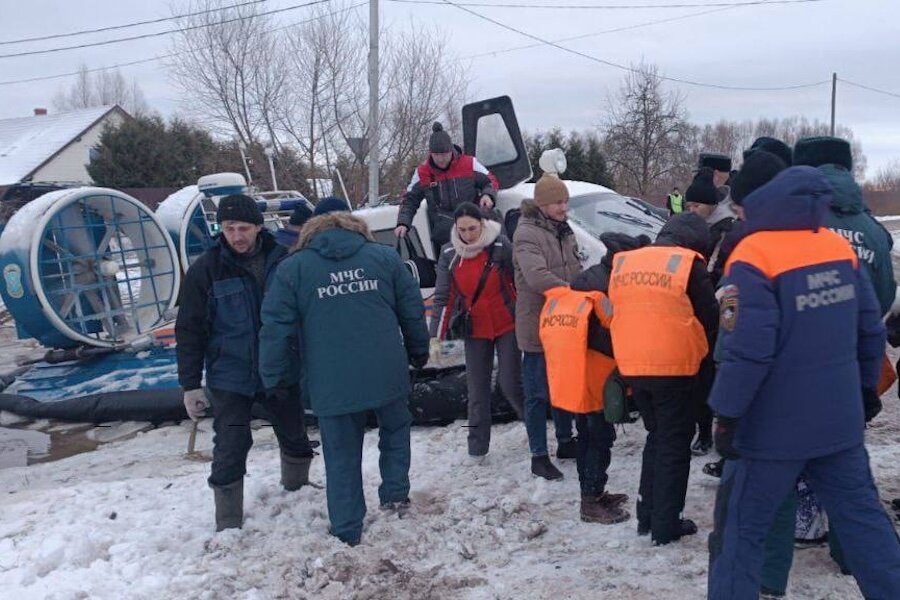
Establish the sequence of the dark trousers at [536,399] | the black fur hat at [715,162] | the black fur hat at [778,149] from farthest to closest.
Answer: the black fur hat at [715,162] < the dark trousers at [536,399] < the black fur hat at [778,149]

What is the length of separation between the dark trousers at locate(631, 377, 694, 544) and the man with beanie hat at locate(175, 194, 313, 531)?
73.7 inches

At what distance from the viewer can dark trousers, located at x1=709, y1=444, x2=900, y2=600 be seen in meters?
2.94

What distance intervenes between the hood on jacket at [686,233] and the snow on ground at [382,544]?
144 centimetres

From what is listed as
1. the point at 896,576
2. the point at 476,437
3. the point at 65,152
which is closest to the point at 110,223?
the point at 476,437

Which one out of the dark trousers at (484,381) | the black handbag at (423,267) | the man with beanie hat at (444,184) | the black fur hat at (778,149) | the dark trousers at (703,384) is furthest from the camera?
the black handbag at (423,267)

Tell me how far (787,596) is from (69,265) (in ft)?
28.6

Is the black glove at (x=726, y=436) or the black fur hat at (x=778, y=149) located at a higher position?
the black fur hat at (x=778, y=149)

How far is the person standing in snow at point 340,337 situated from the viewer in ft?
14.0

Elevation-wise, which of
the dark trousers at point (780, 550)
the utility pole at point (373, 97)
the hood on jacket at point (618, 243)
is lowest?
the dark trousers at point (780, 550)

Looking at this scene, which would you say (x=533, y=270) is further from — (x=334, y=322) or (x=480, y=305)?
(x=334, y=322)

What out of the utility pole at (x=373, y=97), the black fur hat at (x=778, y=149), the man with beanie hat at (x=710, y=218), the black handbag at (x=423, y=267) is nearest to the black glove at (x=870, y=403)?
the man with beanie hat at (x=710, y=218)

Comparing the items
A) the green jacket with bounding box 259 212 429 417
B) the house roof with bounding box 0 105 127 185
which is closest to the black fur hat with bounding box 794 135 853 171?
the green jacket with bounding box 259 212 429 417

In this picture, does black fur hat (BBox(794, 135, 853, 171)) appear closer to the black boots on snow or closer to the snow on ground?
the snow on ground

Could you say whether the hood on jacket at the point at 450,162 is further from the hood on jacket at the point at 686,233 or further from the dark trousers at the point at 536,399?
the hood on jacket at the point at 686,233
